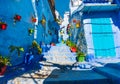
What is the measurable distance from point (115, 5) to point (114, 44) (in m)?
3.09

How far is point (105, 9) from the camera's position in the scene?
16.8m

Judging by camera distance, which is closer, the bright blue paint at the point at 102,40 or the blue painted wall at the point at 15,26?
the blue painted wall at the point at 15,26

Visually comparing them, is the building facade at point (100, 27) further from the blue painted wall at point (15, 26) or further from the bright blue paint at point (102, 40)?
the blue painted wall at point (15, 26)

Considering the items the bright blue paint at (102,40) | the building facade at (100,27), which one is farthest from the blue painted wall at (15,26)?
the bright blue paint at (102,40)

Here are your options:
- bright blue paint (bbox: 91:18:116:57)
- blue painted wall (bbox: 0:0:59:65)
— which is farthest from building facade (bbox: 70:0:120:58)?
blue painted wall (bbox: 0:0:59:65)

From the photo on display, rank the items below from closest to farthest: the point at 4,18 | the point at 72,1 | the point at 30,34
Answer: the point at 4,18 → the point at 30,34 → the point at 72,1

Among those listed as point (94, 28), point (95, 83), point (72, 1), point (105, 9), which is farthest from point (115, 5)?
point (95, 83)

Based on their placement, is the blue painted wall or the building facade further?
the building facade

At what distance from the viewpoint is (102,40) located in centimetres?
1636

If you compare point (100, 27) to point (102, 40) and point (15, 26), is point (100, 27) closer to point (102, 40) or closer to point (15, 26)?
point (102, 40)

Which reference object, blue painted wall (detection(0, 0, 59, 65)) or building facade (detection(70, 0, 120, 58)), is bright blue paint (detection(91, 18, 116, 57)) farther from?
blue painted wall (detection(0, 0, 59, 65))

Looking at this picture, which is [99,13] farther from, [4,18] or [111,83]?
[111,83]

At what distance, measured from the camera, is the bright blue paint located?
1620cm

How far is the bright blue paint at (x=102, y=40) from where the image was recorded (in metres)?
16.2
